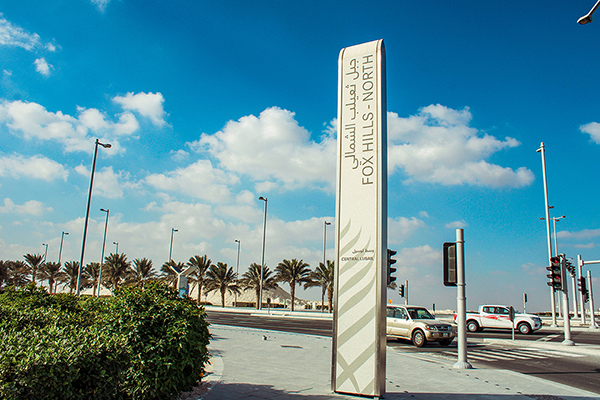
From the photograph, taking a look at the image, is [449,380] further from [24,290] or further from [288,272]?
[288,272]

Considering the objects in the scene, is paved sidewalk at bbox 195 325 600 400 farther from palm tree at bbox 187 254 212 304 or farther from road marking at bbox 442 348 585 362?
palm tree at bbox 187 254 212 304

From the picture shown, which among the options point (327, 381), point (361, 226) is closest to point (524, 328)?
point (327, 381)

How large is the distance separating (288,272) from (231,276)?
11628 mm

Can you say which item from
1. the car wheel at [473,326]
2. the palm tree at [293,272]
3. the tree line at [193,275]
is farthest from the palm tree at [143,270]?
the car wheel at [473,326]

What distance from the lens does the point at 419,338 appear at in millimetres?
17297

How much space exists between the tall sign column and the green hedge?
2680 millimetres

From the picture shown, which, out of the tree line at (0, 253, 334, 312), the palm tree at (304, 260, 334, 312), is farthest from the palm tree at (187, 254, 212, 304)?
the palm tree at (304, 260, 334, 312)

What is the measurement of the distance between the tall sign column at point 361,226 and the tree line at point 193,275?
42.4 metres

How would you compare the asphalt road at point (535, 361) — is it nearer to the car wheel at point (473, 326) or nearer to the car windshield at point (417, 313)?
the car windshield at point (417, 313)

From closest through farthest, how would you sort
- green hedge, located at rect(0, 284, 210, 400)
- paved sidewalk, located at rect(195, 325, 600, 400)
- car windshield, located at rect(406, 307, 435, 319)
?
green hedge, located at rect(0, 284, 210, 400) → paved sidewalk, located at rect(195, 325, 600, 400) → car windshield, located at rect(406, 307, 435, 319)

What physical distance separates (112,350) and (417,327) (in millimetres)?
15025

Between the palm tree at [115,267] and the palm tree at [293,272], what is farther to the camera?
the palm tree at [115,267]

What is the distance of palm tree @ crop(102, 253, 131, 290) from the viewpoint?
64.7 metres

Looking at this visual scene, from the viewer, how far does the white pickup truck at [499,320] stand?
25438 millimetres
